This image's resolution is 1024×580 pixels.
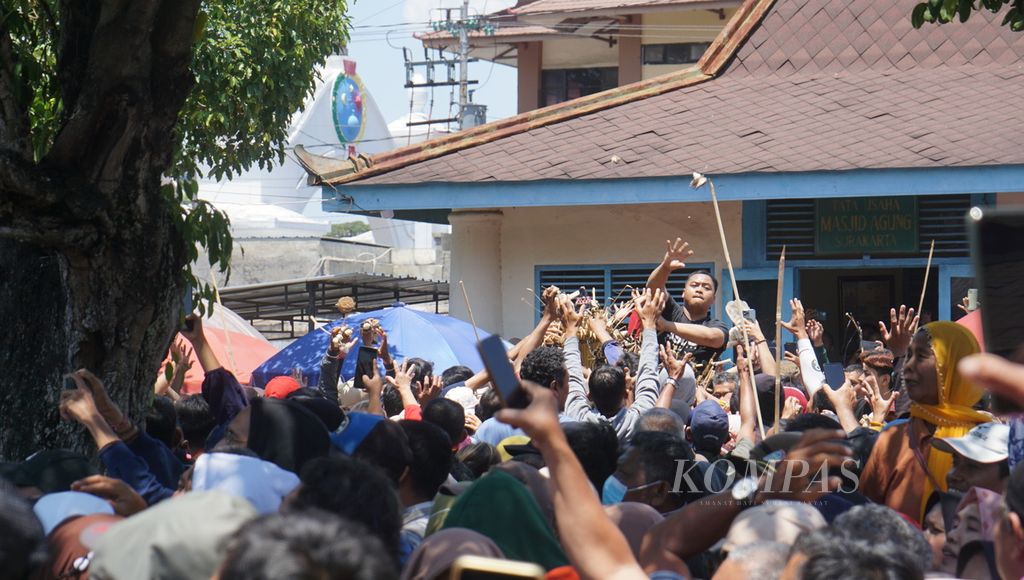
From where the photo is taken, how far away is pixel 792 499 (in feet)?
13.3

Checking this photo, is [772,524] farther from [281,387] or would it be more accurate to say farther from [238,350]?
[238,350]

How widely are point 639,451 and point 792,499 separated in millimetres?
754

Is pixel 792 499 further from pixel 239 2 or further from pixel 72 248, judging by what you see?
pixel 239 2

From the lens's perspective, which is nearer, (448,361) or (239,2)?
(448,361)

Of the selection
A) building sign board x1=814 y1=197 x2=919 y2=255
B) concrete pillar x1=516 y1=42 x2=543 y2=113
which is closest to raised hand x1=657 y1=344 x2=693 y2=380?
building sign board x1=814 y1=197 x2=919 y2=255

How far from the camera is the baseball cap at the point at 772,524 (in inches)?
135

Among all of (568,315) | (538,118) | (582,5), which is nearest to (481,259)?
(538,118)

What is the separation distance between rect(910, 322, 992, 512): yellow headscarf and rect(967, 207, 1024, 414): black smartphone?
0.67 metres

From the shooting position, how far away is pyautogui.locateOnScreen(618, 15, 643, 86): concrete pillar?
82.7 feet

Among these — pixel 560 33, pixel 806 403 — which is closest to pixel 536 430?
pixel 806 403

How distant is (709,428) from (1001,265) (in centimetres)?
265

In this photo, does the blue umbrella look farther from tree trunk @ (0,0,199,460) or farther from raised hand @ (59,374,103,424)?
raised hand @ (59,374,103,424)

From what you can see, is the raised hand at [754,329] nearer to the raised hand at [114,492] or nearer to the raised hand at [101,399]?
the raised hand at [101,399]

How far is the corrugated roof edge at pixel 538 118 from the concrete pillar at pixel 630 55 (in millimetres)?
11172
